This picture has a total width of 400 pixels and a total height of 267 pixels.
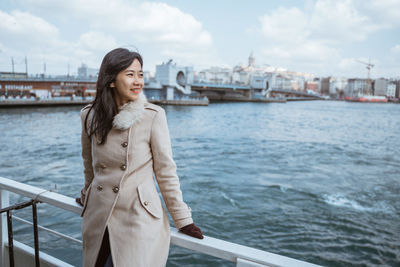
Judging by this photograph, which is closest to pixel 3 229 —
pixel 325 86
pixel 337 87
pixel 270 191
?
pixel 270 191

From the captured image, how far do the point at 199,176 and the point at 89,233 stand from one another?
890 centimetres

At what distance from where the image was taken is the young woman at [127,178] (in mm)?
1198

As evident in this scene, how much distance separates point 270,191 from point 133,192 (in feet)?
26.0

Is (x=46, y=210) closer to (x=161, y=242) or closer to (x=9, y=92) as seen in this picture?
(x=161, y=242)

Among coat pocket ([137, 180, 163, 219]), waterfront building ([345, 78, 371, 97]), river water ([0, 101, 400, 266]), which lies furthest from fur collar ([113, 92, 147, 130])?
waterfront building ([345, 78, 371, 97])

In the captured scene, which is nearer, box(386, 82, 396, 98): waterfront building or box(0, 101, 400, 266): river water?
box(0, 101, 400, 266): river water

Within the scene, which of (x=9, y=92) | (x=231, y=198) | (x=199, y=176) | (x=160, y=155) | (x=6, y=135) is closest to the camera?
(x=160, y=155)

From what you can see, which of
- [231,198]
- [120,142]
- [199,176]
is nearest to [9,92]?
[199,176]

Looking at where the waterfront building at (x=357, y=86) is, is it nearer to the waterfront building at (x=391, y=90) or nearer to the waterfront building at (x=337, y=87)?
the waterfront building at (x=337, y=87)

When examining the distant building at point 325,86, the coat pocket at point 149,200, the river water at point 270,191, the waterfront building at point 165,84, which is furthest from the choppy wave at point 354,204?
the distant building at point 325,86

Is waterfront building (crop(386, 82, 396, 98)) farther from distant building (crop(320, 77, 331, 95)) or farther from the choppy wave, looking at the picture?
the choppy wave

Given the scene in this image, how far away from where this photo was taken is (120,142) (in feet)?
4.04

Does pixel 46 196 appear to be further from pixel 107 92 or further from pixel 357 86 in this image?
pixel 357 86

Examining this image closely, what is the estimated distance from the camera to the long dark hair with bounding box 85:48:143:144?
1.24 m
